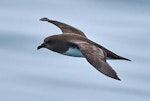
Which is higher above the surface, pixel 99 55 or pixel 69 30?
pixel 69 30

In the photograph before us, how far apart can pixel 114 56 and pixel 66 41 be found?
772 millimetres

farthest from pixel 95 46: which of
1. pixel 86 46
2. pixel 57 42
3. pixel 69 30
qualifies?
pixel 69 30

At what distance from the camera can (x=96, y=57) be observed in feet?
35.1

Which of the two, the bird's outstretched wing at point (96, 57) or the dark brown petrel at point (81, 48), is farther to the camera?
the dark brown petrel at point (81, 48)

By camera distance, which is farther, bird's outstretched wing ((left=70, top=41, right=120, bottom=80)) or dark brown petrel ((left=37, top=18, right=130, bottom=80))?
dark brown petrel ((left=37, top=18, right=130, bottom=80))

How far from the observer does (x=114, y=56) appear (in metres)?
11.9

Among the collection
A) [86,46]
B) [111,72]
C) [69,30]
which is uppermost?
[69,30]

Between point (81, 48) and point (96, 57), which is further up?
point (81, 48)

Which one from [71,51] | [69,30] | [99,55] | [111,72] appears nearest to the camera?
[111,72]

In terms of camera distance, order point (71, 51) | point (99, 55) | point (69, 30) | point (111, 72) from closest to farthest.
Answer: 1. point (111, 72)
2. point (99, 55)
3. point (71, 51)
4. point (69, 30)

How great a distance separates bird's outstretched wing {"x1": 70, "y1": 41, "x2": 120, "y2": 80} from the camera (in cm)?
1012

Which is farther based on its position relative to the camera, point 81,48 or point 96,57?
point 81,48

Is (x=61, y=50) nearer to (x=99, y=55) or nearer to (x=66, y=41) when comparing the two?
(x=66, y=41)

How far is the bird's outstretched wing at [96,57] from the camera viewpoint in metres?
10.1
